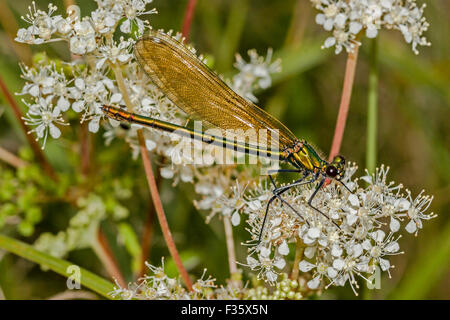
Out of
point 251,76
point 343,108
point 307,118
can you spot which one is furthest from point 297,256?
point 307,118

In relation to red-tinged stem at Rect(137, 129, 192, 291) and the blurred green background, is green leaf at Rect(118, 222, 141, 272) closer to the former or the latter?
the blurred green background

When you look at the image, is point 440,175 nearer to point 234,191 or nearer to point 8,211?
point 234,191

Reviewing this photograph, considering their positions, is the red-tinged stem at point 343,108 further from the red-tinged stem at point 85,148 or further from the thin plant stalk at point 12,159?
the thin plant stalk at point 12,159

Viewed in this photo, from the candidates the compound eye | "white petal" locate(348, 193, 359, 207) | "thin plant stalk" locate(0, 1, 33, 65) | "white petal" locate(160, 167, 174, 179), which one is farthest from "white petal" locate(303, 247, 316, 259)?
"thin plant stalk" locate(0, 1, 33, 65)

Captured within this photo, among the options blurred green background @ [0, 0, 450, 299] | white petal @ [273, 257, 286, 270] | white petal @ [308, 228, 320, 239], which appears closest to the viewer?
white petal @ [308, 228, 320, 239]

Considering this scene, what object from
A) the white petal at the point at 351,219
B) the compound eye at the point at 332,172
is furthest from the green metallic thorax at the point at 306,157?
the white petal at the point at 351,219

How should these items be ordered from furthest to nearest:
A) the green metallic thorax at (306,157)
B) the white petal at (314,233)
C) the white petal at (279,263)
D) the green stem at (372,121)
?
1. the green stem at (372,121)
2. the green metallic thorax at (306,157)
3. the white petal at (279,263)
4. the white petal at (314,233)
